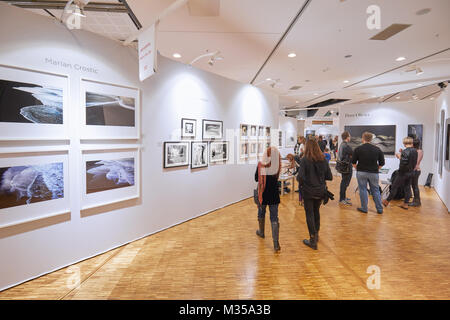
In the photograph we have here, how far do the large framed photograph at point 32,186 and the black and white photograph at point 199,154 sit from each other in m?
2.42

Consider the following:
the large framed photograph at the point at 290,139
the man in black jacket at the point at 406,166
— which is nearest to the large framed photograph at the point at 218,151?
the man in black jacket at the point at 406,166

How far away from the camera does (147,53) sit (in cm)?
298

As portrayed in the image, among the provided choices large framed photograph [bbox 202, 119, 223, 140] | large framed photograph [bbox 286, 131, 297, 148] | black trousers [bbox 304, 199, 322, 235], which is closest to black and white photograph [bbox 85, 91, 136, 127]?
large framed photograph [bbox 202, 119, 223, 140]

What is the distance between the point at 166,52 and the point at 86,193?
12.2 ft

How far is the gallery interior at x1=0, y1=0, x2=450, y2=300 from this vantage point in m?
2.80

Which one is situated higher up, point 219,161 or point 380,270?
point 219,161

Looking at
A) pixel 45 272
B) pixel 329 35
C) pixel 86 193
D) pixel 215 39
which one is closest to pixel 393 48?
pixel 329 35

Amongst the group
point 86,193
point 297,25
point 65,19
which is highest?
point 297,25

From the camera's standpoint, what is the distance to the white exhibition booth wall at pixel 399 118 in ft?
30.2

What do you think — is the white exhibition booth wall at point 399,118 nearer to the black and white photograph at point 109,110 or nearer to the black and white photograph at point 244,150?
the black and white photograph at point 244,150

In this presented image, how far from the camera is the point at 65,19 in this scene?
3.08 meters

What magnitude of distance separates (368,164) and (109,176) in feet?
18.0

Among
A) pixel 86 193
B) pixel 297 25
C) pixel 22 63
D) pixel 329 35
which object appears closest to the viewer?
pixel 22 63

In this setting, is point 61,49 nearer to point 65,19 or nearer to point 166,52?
point 65,19
